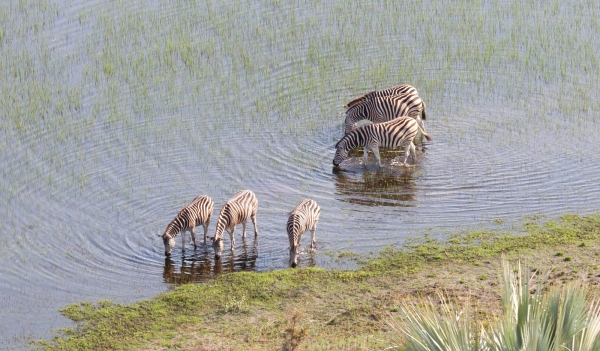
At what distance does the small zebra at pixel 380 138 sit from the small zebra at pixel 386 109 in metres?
1.14

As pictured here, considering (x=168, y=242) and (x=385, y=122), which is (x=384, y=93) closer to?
(x=385, y=122)

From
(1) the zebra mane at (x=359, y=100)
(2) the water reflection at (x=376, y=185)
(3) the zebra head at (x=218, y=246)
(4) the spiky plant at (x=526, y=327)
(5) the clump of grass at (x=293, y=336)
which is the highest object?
(1) the zebra mane at (x=359, y=100)

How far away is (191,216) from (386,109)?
7215mm

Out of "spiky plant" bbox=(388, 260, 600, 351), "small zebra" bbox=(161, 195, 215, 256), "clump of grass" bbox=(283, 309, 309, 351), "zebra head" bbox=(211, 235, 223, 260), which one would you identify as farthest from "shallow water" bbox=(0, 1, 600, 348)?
"spiky plant" bbox=(388, 260, 600, 351)

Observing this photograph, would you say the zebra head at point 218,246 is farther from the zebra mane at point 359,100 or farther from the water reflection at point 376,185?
the zebra mane at point 359,100

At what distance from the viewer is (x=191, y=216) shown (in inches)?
672

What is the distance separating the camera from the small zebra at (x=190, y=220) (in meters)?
16.9

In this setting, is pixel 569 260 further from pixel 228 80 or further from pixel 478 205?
pixel 228 80

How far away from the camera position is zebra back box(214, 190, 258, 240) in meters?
16.8

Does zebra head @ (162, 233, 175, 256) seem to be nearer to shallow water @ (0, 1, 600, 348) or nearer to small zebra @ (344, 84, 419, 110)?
shallow water @ (0, 1, 600, 348)

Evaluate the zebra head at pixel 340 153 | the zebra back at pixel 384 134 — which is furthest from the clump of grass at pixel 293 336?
the zebra back at pixel 384 134

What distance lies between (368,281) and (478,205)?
4.14 meters

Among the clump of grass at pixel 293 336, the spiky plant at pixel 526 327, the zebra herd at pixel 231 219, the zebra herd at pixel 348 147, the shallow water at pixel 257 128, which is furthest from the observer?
the shallow water at pixel 257 128

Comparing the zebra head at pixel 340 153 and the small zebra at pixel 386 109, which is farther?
the small zebra at pixel 386 109
